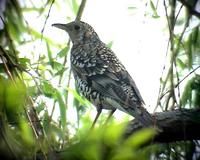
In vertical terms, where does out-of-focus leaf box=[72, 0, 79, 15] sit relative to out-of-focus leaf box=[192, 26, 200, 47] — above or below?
above

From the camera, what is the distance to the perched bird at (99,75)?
3.86 m

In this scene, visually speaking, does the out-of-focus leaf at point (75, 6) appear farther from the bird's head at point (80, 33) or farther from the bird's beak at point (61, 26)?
the bird's head at point (80, 33)

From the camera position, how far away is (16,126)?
5.88 ft

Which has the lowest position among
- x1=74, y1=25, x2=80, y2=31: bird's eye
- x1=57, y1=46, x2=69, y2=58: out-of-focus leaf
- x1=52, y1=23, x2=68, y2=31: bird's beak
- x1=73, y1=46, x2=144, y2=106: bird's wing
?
x1=73, y1=46, x2=144, y2=106: bird's wing

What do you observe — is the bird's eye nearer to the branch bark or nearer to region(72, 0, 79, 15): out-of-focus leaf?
region(72, 0, 79, 15): out-of-focus leaf

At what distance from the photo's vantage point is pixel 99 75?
14.4ft

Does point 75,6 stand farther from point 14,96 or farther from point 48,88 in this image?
point 14,96

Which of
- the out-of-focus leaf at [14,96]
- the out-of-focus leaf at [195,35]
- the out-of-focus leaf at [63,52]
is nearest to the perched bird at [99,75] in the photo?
the out-of-focus leaf at [63,52]

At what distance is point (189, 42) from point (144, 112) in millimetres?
797

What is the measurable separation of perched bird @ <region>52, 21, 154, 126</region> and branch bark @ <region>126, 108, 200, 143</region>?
749 millimetres

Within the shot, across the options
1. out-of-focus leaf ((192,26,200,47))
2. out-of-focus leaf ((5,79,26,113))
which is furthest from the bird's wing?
out-of-focus leaf ((5,79,26,113))

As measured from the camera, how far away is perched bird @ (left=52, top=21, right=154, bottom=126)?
12.6ft

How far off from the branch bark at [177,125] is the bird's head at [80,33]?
2.80 m

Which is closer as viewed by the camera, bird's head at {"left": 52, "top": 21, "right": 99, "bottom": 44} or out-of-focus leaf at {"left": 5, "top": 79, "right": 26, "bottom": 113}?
out-of-focus leaf at {"left": 5, "top": 79, "right": 26, "bottom": 113}
